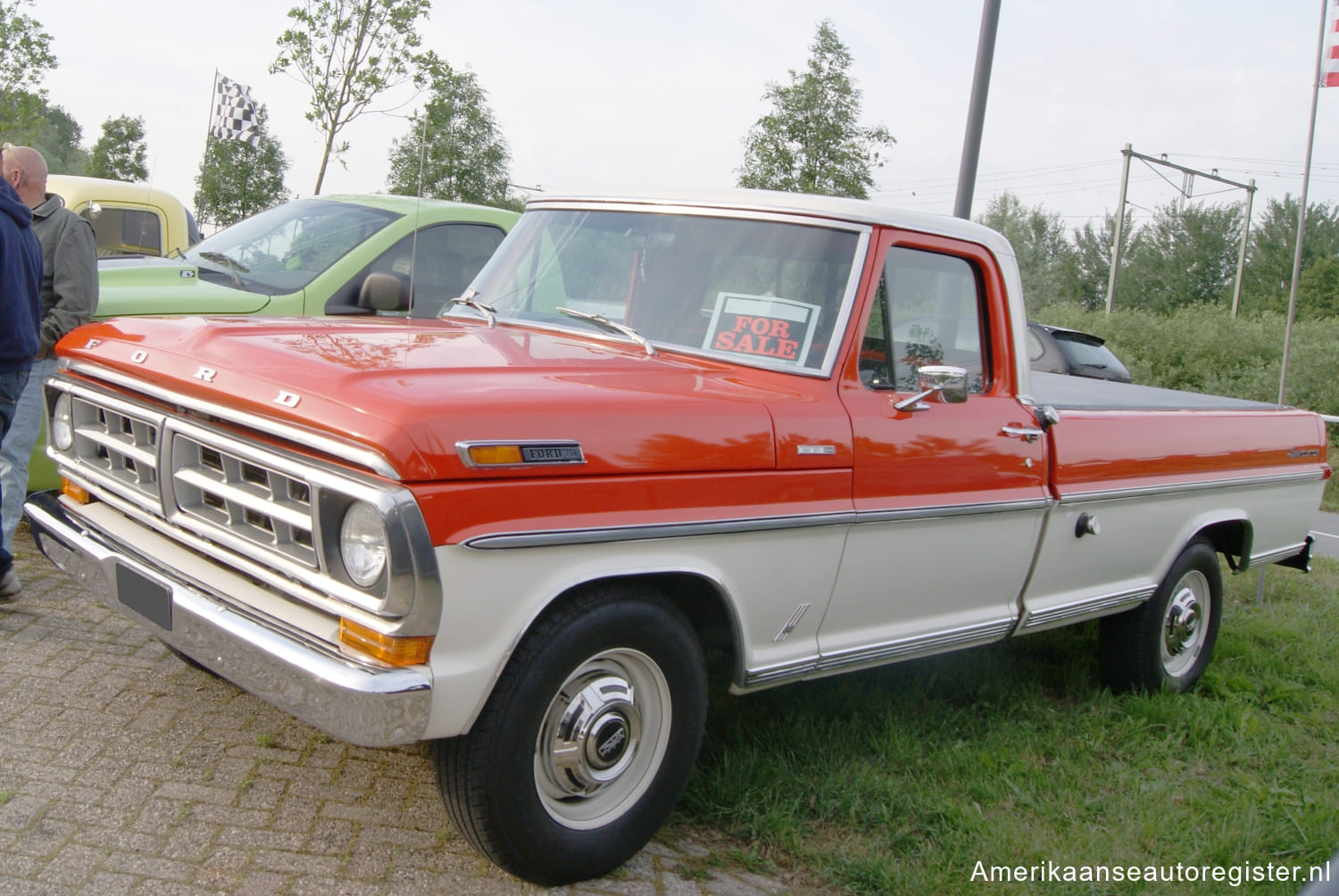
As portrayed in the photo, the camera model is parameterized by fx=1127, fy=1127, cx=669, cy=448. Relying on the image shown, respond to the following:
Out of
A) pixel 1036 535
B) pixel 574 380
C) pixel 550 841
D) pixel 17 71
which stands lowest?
pixel 550 841

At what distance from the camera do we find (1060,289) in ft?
Result: 199

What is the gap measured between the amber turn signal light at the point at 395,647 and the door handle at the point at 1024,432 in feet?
7.58

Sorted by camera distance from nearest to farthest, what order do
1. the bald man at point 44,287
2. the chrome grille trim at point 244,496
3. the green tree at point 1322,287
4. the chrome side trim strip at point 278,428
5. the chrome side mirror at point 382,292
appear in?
1. the chrome side trim strip at point 278,428
2. the chrome grille trim at point 244,496
3. the bald man at point 44,287
4. the chrome side mirror at point 382,292
5. the green tree at point 1322,287

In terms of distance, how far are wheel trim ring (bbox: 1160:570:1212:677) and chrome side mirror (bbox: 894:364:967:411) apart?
209 centimetres

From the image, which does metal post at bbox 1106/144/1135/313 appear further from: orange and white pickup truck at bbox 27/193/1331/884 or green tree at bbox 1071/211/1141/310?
orange and white pickup truck at bbox 27/193/1331/884

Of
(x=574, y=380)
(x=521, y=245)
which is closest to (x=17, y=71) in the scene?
(x=521, y=245)

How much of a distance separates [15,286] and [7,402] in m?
0.47

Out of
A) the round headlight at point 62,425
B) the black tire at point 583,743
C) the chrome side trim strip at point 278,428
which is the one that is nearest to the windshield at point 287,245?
the round headlight at point 62,425

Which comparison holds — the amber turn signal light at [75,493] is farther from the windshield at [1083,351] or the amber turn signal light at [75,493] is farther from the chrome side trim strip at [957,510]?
the windshield at [1083,351]

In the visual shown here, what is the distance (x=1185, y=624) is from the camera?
5273 mm

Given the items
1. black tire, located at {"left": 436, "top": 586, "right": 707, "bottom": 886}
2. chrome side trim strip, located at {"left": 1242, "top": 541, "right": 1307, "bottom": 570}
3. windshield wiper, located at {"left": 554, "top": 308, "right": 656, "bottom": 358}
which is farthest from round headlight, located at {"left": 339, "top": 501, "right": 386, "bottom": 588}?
chrome side trim strip, located at {"left": 1242, "top": 541, "right": 1307, "bottom": 570}

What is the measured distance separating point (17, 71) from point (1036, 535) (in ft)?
76.7

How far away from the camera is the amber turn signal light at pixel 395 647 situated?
8.50ft

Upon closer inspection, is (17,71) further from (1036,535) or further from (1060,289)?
(1060,289)
